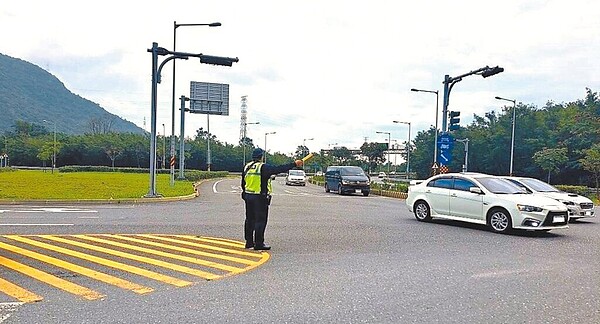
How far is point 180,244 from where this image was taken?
9.81 meters

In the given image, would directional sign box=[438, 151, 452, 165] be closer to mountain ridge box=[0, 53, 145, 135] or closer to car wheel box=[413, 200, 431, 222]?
car wheel box=[413, 200, 431, 222]

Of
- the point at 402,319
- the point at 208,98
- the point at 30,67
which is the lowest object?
the point at 402,319

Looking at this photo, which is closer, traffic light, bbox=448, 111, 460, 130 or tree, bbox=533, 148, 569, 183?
traffic light, bbox=448, 111, 460, 130

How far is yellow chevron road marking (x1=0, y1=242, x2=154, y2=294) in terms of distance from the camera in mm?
6539

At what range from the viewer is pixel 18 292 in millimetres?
6207

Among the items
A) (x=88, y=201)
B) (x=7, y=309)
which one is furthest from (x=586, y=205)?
(x=88, y=201)

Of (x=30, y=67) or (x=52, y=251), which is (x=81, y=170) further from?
(x=30, y=67)

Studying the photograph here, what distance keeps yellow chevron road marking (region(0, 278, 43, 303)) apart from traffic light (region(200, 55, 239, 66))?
14101 mm

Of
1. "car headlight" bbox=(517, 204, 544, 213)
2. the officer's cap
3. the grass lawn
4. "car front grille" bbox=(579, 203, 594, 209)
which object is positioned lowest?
the grass lawn

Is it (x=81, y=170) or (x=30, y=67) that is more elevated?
(x=30, y=67)

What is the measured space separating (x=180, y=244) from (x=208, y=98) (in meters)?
50.9

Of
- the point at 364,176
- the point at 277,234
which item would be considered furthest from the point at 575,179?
the point at 277,234

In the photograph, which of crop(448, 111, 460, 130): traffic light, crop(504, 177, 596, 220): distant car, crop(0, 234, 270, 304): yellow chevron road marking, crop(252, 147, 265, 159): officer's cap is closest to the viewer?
crop(0, 234, 270, 304): yellow chevron road marking

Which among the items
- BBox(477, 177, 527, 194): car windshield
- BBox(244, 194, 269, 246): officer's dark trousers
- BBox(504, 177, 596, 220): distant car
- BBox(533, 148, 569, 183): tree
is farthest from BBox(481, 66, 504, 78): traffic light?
BBox(533, 148, 569, 183): tree
